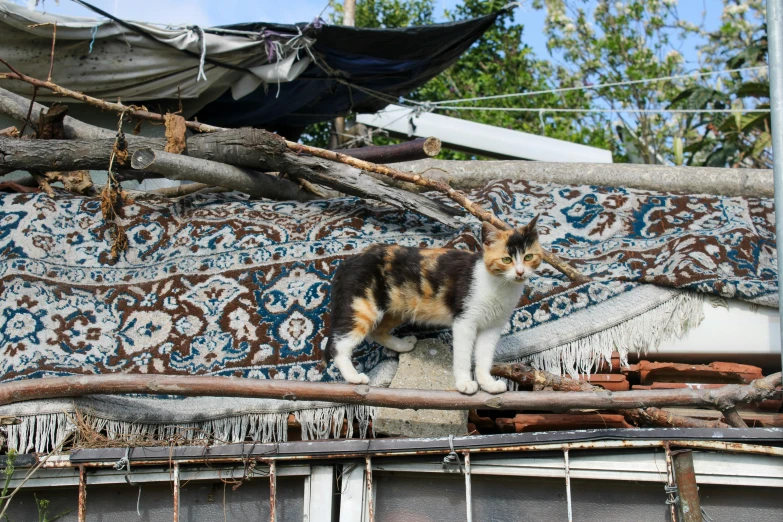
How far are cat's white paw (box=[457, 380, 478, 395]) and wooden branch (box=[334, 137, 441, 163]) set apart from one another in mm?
1946

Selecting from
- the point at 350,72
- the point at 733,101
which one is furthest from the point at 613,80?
the point at 350,72

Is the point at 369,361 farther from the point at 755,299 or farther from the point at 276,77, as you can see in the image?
the point at 276,77

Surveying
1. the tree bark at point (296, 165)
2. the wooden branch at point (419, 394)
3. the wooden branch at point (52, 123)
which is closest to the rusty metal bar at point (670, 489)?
the wooden branch at point (419, 394)

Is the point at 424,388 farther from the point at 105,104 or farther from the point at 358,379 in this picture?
the point at 105,104

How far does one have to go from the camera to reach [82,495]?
383 cm

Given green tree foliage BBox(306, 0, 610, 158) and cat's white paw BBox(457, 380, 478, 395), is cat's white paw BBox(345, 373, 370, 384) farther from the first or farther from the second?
green tree foliage BBox(306, 0, 610, 158)

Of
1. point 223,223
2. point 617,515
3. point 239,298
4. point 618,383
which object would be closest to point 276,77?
point 223,223

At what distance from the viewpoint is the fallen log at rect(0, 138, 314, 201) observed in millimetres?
5093

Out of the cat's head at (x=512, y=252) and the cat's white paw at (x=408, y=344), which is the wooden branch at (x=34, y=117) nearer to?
the cat's white paw at (x=408, y=344)

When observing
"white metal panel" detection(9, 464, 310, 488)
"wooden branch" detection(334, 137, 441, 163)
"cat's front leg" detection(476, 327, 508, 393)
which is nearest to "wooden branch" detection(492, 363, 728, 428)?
"cat's front leg" detection(476, 327, 508, 393)

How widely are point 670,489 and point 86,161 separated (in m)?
3.66

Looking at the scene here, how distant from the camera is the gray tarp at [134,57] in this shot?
6.03 meters

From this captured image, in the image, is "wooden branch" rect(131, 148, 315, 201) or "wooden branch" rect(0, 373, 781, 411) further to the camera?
"wooden branch" rect(131, 148, 315, 201)

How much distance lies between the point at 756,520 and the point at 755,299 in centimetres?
115
